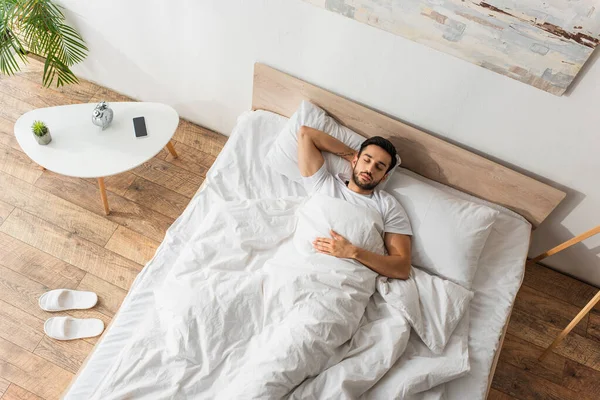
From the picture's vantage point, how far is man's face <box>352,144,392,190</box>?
76.8 inches

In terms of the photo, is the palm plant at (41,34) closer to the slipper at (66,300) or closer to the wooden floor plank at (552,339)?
the slipper at (66,300)

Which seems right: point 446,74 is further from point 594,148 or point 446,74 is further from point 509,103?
point 594,148

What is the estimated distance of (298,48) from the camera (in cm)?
213

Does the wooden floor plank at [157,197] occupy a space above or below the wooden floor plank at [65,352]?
above

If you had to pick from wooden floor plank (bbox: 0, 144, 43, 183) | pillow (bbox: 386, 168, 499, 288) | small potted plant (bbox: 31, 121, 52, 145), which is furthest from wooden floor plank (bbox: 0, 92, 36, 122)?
pillow (bbox: 386, 168, 499, 288)

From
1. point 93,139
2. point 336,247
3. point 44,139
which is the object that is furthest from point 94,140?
Answer: point 336,247

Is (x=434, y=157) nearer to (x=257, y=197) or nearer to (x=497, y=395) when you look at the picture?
(x=257, y=197)

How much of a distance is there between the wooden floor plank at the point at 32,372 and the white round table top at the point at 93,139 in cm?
77

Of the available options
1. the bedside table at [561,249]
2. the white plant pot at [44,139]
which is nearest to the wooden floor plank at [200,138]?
the white plant pot at [44,139]

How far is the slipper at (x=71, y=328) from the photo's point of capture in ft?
6.84

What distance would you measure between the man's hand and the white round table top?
0.92 meters

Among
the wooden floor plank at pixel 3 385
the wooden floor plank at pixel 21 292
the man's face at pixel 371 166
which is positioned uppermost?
the man's face at pixel 371 166

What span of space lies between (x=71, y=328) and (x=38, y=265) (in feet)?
1.21

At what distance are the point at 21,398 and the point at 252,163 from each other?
1.31m
